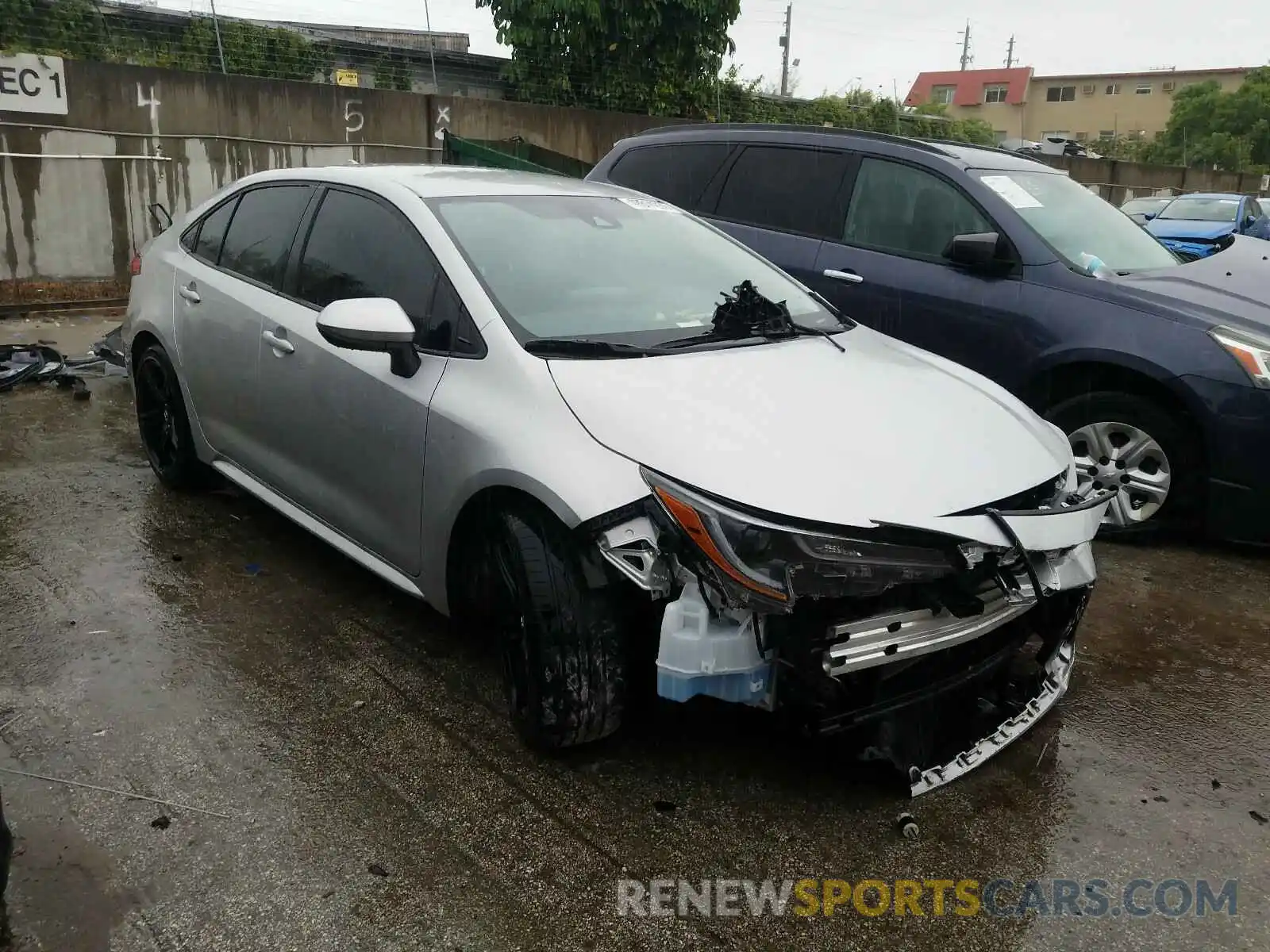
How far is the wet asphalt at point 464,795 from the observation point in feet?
7.50

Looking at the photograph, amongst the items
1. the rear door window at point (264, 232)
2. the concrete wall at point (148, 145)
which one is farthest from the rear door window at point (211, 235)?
the concrete wall at point (148, 145)

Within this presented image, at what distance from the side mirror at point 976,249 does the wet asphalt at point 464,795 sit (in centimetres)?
185

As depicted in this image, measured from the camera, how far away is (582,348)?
118 inches

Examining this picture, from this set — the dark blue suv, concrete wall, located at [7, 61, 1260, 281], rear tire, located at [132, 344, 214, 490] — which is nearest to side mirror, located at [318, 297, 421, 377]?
rear tire, located at [132, 344, 214, 490]

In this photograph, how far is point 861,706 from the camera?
251 centimetres

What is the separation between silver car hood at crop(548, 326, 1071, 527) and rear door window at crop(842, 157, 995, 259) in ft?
7.24

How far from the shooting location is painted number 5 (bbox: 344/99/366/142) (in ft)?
38.8

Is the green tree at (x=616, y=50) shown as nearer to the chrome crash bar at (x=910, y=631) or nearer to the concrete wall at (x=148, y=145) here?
the concrete wall at (x=148, y=145)

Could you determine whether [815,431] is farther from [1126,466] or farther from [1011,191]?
[1011,191]

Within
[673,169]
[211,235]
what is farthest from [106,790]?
[673,169]

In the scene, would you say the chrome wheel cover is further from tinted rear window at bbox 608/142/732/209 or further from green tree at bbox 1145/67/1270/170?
green tree at bbox 1145/67/1270/170

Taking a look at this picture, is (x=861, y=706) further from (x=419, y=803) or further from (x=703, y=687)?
(x=419, y=803)

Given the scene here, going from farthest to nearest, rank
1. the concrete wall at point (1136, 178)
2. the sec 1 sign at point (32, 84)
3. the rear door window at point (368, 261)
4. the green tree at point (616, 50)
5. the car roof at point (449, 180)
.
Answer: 1. the concrete wall at point (1136, 178)
2. the green tree at point (616, 50)
3. the sec 1 sign at point (32, 84)
4. the car roof at point (449, 180)
5. the rear door window at point (368, 261)

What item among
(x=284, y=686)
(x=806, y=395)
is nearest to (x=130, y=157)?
(x=284, y=686)
